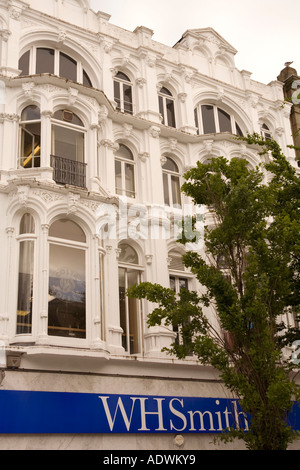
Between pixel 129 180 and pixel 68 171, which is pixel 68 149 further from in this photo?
pixel 129 180

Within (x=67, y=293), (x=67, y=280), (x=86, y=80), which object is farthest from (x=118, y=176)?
(x=67, y=293)

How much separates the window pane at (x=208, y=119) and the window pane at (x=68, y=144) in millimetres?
Answer: 6648

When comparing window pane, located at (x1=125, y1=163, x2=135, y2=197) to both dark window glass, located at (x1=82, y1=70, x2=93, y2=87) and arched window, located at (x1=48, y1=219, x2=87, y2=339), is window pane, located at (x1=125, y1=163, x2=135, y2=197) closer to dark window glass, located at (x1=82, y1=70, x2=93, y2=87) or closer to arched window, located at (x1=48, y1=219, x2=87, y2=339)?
dark window glass, located at (x1=82, y1=70, x2=93, y2=87)

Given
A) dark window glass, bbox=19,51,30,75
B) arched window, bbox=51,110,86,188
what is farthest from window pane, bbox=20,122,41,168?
dark window glass, bbox=19,51,30,75

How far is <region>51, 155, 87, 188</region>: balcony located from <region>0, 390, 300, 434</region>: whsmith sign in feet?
20.2

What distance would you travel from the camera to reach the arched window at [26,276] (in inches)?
550

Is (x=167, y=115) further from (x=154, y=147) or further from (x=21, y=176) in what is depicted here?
(x=21, y=176)

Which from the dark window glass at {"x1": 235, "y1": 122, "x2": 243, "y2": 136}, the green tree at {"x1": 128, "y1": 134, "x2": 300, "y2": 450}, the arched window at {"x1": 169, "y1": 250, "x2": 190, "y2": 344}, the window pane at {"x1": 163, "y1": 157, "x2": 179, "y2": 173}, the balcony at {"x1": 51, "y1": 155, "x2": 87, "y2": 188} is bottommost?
the green tree at {"x1": 128, "y1": 134, "x2": 300, "y2": 450}

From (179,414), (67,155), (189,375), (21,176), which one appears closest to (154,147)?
(67,155)

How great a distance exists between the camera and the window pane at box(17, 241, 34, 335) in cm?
1394

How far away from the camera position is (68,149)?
661 inches

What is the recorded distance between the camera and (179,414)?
1470 cm

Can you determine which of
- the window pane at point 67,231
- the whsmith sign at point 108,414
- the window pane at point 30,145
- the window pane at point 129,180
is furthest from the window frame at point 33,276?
the window pane at point 129,180
